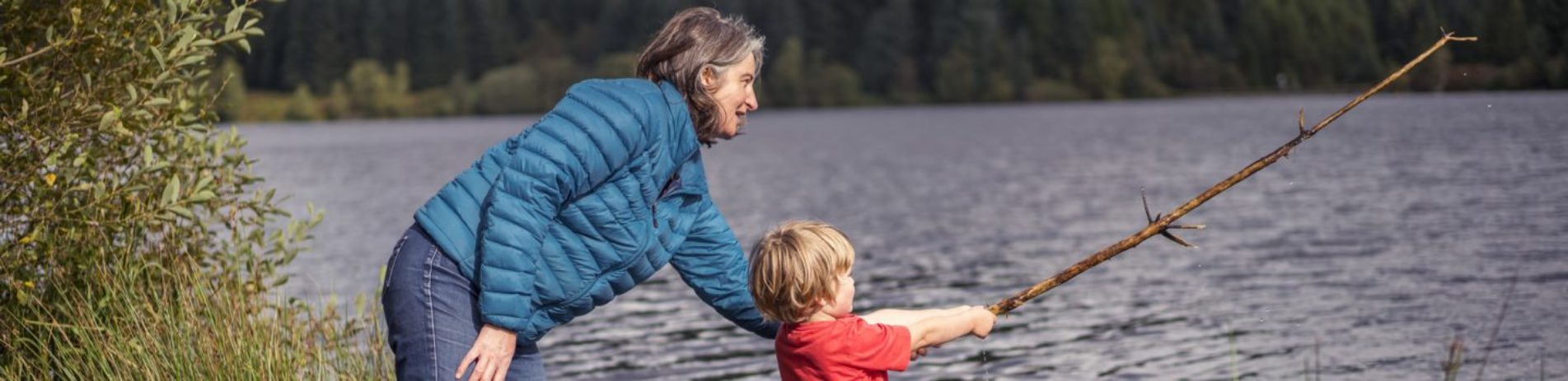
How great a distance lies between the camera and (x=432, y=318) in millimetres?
4012

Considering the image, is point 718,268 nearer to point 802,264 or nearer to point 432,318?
point 802,264

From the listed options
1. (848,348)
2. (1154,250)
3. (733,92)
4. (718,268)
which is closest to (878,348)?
(848,348)

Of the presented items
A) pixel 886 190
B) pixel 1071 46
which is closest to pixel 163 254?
pixel 886 190

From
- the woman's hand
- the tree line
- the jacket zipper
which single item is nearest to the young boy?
the jacket zipper

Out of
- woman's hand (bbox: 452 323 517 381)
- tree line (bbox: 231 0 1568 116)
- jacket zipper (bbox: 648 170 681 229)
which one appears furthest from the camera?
tree line (bbox: 231 0 1568 116)

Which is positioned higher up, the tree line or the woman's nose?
the woman's nose

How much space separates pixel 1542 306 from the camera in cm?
1591

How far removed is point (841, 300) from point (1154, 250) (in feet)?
66.0

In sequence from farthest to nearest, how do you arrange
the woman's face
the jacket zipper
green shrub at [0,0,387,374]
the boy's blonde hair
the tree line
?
the tree line < green shrub at [0,0,387,374] < the jacket zipper < the woman's face < the boy's blonde hair

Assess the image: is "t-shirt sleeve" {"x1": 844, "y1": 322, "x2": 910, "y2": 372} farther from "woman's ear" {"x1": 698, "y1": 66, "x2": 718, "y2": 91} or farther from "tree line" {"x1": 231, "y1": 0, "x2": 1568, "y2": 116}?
"tree line" {"x1": 231, "y1": 0, "x2": 1568, "y2": 116}

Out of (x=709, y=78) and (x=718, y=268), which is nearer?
(x=709, y=78)

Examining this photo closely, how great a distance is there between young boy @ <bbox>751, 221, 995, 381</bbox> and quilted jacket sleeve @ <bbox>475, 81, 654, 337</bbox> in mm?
476

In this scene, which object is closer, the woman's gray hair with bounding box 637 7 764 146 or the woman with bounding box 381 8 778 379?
the woman with bounding box 381 8 778 379

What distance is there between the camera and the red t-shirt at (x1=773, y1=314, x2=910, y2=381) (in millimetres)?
4215
